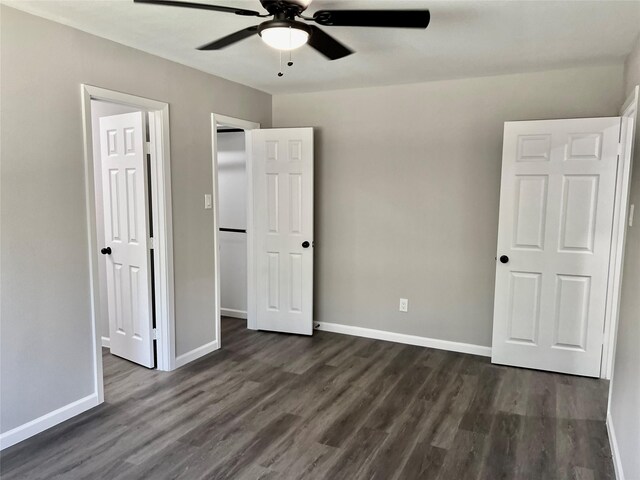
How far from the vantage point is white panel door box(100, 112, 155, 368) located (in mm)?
3420

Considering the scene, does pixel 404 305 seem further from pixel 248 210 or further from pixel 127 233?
pixel 127 233

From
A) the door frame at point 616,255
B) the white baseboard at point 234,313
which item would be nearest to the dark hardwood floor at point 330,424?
the door frame at point 616,255

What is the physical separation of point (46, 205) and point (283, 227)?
2217 mm

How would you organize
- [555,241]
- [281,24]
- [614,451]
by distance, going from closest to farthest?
1. [281,24]
2. [614,451]
3. [555,241]

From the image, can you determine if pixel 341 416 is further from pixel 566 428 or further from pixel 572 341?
pixel 572 341

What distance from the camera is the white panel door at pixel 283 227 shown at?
4.29m

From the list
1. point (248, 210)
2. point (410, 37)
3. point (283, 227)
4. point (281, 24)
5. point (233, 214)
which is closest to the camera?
point (281, 24)

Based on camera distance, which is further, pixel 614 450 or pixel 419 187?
pixel 419 187

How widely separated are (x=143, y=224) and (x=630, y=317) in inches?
130

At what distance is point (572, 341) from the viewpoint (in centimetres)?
351

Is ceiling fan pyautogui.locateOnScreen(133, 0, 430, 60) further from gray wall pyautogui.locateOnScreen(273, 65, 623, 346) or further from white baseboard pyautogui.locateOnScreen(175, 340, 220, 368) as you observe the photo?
white baseboard pyautogui.locateOnScreen(175, 340, 220, 368)

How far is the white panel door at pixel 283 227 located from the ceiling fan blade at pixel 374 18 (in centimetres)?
228

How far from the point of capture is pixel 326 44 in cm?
225

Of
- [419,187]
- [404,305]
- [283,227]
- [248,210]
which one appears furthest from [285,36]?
[404,305]
